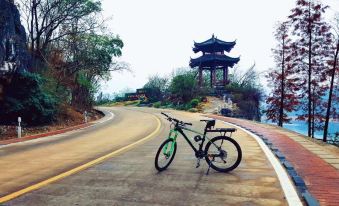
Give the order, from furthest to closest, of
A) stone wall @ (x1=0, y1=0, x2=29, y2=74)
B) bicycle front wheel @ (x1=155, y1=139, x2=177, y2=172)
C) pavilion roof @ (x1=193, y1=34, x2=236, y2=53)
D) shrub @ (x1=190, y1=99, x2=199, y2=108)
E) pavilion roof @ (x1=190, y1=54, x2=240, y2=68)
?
pavilion roof @ (x1=193, y1=34, x2=236, y2=53) < pavilion roof @ (x1=190, y1=54, x2=240, y2=68) < shrub @ (x1=190, y1=99, x2=199, y2=108) < stone wall @ (x1=0, y1=0, x2=29, y2=74) < bicycle front wheel @ (x1=155, y1=139, x2=177, y2=172)

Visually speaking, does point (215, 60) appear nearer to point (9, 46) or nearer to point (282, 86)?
point (282, 86)

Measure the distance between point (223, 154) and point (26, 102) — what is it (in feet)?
50.2

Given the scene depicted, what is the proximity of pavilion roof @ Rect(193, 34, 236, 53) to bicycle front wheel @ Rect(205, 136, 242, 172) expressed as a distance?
174ft

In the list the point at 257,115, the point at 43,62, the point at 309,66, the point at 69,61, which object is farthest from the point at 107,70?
the point at 257,115

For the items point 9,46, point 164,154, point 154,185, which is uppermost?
point 9,46

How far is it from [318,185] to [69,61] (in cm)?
2673

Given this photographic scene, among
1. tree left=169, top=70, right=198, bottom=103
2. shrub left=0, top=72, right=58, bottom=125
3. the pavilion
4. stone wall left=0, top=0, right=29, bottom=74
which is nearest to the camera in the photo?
stone wall left=0, top=0, right=29, bottom=74

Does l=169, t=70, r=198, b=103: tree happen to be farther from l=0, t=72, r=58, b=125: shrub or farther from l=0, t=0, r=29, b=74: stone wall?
l=0, t=0, r=29, b=74: stone wall

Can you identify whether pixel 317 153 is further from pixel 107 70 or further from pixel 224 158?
pixel 107 70

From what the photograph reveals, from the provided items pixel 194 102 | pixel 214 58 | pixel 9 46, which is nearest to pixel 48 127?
pixel 9 46

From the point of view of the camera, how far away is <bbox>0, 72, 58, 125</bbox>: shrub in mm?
18312

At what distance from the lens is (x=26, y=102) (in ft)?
62.6

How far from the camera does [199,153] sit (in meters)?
7.02

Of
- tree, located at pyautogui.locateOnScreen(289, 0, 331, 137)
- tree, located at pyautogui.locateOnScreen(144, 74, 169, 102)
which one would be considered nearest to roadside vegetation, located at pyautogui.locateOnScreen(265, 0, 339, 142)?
tree, located at pyautogui.locateOnScreen(289, 0, 331, 137)
